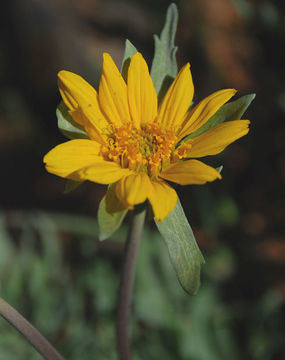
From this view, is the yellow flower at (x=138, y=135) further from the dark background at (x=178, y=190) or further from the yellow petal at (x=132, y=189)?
the dark background at (x=178, y=190)

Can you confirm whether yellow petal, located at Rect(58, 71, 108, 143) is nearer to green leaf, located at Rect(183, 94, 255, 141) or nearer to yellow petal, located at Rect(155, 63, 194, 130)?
yellow petal, located at Rect(155, 63, 194, 130)

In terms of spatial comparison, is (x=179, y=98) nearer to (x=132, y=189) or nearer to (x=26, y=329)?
(x=132, y=189)

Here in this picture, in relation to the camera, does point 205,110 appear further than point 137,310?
No

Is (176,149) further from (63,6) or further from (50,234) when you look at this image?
(63,6)

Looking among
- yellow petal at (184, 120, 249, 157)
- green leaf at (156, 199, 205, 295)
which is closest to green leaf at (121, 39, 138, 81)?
yellow petal at (184, 120, 249, 157)

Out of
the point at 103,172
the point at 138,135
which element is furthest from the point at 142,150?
the point at 103,172

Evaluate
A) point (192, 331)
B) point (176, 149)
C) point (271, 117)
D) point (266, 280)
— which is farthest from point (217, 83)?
point (176, 149)
